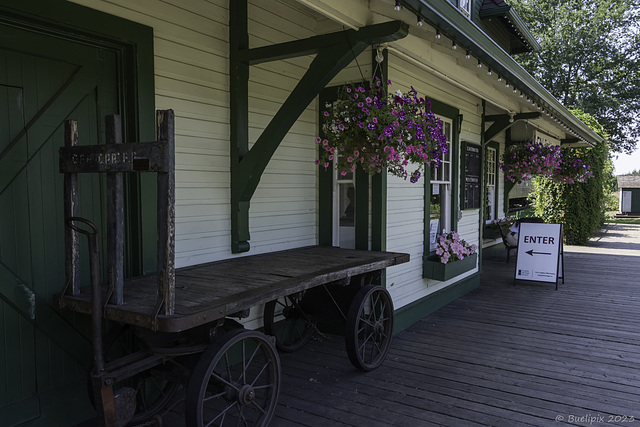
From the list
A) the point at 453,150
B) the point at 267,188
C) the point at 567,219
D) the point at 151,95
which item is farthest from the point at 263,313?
the point at 567,219

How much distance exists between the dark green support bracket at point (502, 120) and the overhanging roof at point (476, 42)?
0.83ft

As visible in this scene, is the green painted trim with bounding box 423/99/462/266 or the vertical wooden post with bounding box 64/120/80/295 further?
the green painted trim with bounding box 423/99/462/266

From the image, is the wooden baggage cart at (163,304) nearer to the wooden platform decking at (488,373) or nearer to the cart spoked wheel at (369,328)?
the cart spoked wheel at (369,328)

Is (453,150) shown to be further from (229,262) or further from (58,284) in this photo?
(58,284)

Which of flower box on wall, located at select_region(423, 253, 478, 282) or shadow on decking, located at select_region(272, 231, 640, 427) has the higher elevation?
flower box on wall, located at select_region(423, 253, 478, 282)

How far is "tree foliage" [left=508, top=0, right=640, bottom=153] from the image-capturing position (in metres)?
22.2

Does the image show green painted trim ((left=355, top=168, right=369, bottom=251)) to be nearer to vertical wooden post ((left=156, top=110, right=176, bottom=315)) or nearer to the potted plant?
the potted plant

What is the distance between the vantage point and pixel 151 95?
2.95 meters

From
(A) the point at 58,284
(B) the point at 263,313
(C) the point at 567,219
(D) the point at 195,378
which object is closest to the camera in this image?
(D) the point at 195,378

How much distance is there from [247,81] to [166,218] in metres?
1.91

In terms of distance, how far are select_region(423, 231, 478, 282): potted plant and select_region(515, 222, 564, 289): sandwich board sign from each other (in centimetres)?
185

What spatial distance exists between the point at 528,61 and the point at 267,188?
23.2 m

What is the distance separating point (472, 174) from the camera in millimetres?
6441

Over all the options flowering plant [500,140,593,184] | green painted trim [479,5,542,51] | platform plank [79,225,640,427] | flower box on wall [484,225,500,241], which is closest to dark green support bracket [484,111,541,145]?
flowering plant [500,140,593,184]
